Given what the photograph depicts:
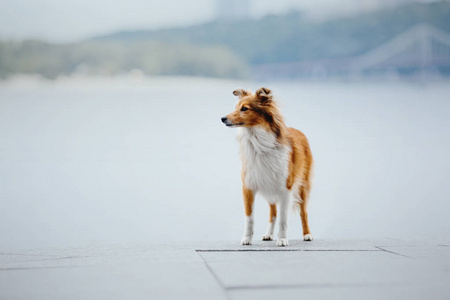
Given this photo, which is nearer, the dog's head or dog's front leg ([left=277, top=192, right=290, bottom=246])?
the dog's head

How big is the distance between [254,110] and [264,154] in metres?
0.29

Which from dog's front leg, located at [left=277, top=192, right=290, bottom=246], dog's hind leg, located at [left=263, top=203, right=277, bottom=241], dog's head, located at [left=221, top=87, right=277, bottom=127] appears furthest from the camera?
dog's hind leg, located at [left=263, top=203, right=277, bottom=241]

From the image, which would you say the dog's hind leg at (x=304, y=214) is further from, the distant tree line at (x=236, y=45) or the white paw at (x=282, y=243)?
the distant tree line at (x=236, y=45)

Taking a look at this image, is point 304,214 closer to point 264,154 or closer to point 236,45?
point 264,154

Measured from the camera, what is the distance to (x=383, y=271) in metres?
2.96

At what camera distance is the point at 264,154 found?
12.6ft

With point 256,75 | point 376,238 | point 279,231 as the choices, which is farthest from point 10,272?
point 256,75

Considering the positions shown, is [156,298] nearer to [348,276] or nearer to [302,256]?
[348,276]

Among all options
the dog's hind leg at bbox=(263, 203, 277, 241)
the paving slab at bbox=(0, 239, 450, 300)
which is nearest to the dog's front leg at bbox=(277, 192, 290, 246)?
the paving slab at bbox=(0, 239, 450, 300)

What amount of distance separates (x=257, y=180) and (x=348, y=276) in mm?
1192

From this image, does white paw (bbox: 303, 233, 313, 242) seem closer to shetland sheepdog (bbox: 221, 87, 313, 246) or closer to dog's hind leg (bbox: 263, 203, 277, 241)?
dog's hind leg (bbox: 263, 203, 277, 241)

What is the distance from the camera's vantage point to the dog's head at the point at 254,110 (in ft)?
12.3

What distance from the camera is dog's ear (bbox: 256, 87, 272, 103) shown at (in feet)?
12.5

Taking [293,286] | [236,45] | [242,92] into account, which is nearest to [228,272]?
[293,286]
